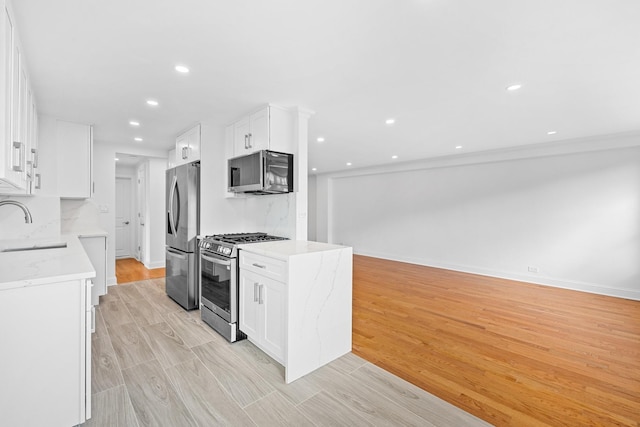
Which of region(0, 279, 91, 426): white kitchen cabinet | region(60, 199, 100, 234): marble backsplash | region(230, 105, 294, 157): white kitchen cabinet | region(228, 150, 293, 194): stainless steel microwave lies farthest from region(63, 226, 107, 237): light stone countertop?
region(0, 279, 91, 426): white kitchen cabinet

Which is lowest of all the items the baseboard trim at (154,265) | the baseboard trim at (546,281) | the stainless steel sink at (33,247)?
the baseboard trim at (546,281)

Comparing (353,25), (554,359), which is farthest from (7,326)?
(554,359)

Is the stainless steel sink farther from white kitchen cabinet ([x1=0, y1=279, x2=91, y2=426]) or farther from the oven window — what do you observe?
white kitchen cabinet ([x1=0, y1=279, x2=91, y2=426])

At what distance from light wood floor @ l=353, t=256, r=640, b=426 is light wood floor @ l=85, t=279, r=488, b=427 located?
0.25m

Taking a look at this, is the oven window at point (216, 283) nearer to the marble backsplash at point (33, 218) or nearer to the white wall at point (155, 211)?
the marble backsplash at point (33, 218)

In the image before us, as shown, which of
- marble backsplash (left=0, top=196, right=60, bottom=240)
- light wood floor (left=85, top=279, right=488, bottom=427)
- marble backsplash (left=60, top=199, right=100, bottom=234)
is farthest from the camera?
marble backsplash (left=60, top=199, right=100, bottom=234)

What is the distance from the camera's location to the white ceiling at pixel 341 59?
1477mm

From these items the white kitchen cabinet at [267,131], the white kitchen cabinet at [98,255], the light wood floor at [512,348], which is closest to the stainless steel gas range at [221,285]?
the white kitchen cabinet at [267,131]

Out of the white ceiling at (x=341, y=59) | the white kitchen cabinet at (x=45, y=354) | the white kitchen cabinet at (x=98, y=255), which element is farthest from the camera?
the white kitchen cabinet at (x=98, y=255)

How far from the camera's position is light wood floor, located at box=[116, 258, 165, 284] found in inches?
190

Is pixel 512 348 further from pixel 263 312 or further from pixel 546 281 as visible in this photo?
pixel 546 281

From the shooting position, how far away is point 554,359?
95.8 inches

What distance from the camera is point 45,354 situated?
141 centimetres

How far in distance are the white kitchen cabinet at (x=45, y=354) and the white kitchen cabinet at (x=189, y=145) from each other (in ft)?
7.49
